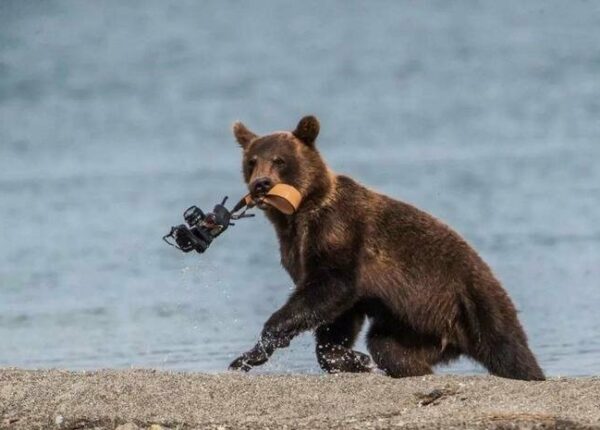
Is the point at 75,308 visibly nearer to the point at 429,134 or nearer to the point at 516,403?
the point at 516,403

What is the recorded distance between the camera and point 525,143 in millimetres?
22594

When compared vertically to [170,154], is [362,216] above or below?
below

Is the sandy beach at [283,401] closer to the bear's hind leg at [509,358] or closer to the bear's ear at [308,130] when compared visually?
the bear's hind leg at [509,358]

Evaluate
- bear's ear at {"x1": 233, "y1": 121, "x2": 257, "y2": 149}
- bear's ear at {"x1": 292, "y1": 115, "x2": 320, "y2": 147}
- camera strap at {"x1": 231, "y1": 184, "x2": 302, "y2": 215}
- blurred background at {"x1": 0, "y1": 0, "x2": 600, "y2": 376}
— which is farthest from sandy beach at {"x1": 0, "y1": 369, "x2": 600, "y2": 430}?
blurred background at {"x1": 0, "y1": 0, "x2": 600, "y2": 376}

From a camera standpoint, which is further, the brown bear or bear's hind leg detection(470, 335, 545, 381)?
the brown bear

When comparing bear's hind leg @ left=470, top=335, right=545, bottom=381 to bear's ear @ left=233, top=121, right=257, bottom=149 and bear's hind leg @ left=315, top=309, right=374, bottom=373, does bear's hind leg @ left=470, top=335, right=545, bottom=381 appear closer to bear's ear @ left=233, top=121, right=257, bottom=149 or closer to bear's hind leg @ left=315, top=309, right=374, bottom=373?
bear's hind leg @ left=315, top=309, right=374, bottom=373

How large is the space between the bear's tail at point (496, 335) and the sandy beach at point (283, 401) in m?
0.46

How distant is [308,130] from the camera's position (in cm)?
993

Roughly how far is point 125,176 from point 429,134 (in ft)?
14.8

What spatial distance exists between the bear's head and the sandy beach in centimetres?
124

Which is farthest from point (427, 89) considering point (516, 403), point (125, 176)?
point (516, 403)

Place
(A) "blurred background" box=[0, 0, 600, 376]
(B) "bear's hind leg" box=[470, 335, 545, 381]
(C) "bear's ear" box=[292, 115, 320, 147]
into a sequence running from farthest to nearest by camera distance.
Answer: (A) "blurred background" box=[0, 0, 600, 376], (C) "bear's ear" box=[292, 115, 320, 147], (B) "bear's hind leg" box=[470, 335, 545, 381]

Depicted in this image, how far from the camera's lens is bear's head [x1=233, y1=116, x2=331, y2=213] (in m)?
9.70

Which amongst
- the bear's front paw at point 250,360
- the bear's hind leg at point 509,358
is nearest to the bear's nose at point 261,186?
the bear's front paw at point 250,360
